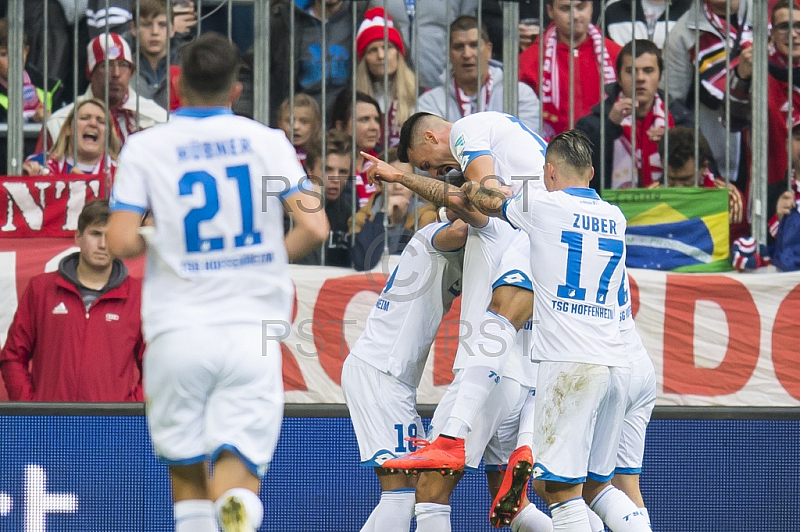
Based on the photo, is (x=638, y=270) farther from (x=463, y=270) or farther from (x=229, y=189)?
(x=229, y=189)

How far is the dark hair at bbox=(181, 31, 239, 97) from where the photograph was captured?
4.20 metres

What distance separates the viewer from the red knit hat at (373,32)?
7.71 meters

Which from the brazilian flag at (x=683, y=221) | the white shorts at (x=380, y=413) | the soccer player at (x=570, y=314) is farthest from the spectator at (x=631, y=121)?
the white shorts at (x=380, y=413)

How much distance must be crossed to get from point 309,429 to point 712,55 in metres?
3.43

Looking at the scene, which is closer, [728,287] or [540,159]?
[540,159]

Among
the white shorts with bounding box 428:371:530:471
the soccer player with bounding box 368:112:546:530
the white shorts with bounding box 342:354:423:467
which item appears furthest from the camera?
the white shorts with bounding box 342:354:423:467

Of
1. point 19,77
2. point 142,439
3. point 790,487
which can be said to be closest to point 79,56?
point 19,77

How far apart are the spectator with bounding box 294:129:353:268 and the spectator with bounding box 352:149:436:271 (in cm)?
8

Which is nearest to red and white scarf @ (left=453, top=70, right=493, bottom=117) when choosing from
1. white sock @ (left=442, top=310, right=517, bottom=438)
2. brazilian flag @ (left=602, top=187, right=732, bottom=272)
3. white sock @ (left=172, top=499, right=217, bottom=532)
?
brazilian flag @ (left=602, top=187, right=732, bottom=272)

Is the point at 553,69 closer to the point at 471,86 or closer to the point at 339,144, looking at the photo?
the point at 471,86

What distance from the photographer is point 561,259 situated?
5473 millimetres

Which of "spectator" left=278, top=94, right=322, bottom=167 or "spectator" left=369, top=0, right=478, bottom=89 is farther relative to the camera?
"spectator" left=369, top=0, right=478, bottom=89

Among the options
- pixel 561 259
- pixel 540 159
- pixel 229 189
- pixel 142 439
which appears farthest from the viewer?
pixel 142 439

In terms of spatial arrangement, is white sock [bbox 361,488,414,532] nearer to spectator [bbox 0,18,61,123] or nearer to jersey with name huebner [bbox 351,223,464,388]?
jersey with name huebner [bbox 351,223,464,388]
